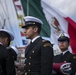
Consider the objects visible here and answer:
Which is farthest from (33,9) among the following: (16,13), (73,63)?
(73,63)

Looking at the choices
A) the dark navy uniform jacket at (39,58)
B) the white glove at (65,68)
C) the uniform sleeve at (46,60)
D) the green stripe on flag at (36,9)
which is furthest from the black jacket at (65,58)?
the green stripe on flag at (36,9)

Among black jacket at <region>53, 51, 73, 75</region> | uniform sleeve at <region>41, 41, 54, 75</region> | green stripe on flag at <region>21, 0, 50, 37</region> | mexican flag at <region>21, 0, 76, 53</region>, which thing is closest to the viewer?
uniform sleeve at <region>41, 41, 54, 75</region>

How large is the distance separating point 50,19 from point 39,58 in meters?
4.33

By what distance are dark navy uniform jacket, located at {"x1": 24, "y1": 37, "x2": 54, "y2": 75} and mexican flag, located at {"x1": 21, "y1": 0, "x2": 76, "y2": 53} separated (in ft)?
12.5

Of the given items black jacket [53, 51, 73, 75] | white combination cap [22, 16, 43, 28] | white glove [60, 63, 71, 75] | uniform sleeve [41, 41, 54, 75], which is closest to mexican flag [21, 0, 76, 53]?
black jacket [53, 51, 73, 75]

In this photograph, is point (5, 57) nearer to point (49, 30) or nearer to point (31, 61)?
point (31, 61)

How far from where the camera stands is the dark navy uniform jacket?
14.7ft

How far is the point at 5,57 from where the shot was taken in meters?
4.88

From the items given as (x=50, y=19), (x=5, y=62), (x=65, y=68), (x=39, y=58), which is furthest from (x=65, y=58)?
(x=50, y=19)

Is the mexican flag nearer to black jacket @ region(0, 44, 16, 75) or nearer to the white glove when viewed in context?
the white glove

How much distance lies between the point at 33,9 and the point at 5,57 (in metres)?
4.44

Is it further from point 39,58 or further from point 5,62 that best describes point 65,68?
point 5,62

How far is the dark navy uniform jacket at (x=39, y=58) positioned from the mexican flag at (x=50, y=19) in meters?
3.80

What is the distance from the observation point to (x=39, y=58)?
4633 mm
